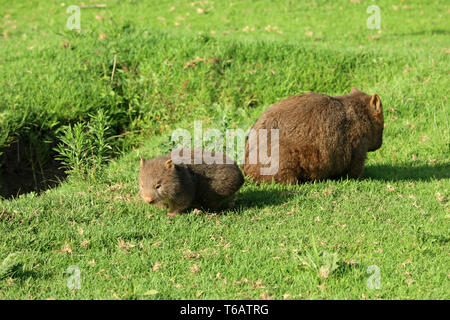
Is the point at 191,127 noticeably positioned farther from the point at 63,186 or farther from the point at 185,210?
the point at 185,210

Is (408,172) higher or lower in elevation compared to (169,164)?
lower

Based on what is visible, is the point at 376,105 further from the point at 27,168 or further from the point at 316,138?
the point at 27,168

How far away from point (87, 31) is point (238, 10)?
14.2 ft

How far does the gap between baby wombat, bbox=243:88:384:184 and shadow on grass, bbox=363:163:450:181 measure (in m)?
0.60

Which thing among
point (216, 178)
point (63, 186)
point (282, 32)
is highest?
point (282, 32)

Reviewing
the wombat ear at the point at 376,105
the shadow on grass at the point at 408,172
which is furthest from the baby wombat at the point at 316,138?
the shadow on grass at the point at 408,172

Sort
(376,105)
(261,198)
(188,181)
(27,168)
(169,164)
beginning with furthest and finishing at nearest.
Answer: (27,168) < (376,105) < (261,198) < (188,181) < (169,164)

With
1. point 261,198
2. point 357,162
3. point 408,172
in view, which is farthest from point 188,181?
point 408,172

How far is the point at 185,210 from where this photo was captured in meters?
6.23

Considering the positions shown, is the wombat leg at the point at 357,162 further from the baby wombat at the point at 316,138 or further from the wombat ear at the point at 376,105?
the wombat ear at the point at 376,105

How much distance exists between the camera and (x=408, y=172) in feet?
25.6

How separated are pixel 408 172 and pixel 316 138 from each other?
1.77 metres

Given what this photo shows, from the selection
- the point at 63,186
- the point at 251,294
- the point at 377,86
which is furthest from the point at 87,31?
the point at 251,294

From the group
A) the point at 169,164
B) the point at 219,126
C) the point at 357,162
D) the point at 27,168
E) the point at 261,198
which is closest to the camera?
the point at 169,164
